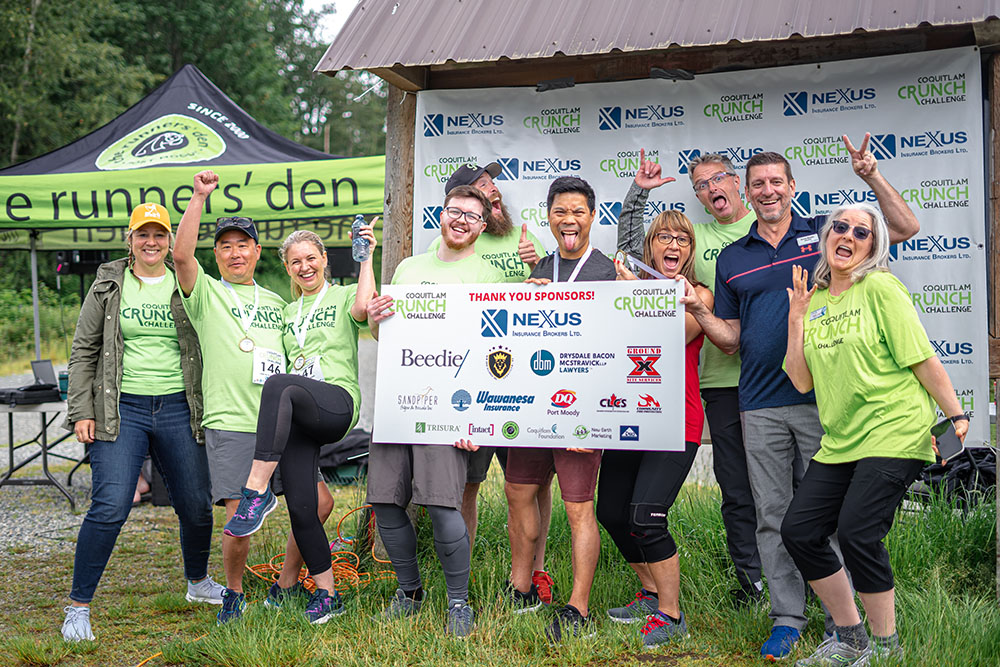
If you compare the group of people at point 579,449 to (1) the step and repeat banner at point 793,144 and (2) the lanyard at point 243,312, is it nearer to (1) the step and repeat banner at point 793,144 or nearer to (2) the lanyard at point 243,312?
(2) the lanyard at point 243,312

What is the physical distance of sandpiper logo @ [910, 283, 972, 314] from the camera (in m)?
4.57

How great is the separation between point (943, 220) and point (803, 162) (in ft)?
2.50

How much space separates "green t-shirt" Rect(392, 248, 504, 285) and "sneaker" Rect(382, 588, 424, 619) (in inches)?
60.8

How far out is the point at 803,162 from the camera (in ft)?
16.0

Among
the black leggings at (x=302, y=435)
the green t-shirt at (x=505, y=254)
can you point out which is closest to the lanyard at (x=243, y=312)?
the black leggings at (x=302, y=435)

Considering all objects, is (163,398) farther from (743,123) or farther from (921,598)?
(921,598)

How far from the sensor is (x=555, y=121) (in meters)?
5.24

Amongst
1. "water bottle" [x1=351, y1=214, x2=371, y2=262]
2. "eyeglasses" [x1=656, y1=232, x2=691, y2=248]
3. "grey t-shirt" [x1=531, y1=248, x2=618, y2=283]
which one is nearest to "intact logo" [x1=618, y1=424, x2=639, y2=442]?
"grey t-shirt" [x1=531, y1=248, x2=618, y2=283]

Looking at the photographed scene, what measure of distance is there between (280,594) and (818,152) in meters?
3.66

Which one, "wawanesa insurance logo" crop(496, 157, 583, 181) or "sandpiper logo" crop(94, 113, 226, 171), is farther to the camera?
"sandpiper logo" crop(94, 113, 226, 171)

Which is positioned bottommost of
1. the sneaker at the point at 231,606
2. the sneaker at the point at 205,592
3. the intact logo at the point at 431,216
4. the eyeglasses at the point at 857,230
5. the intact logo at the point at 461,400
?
the sneaker at the point at 205,592

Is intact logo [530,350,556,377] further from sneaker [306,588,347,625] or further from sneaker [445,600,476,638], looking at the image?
sneaker [306,588,347,625]

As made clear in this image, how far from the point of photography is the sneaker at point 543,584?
4676 mm

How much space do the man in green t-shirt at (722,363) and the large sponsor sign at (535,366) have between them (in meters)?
0.42
